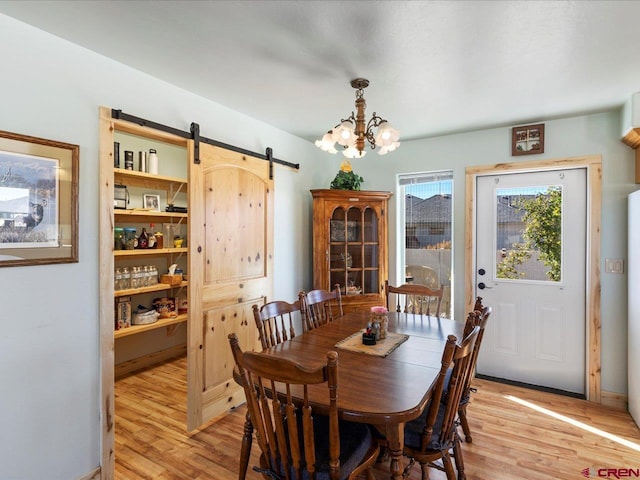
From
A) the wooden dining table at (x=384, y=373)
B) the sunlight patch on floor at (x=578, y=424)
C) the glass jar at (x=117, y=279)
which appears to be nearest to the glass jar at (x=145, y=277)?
the glass jar at (x=117, y=279)

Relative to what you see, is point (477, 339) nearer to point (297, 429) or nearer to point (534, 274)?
point (297, 429)

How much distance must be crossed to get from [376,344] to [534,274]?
6.81 ft

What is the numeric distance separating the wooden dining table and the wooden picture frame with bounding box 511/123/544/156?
1.82m

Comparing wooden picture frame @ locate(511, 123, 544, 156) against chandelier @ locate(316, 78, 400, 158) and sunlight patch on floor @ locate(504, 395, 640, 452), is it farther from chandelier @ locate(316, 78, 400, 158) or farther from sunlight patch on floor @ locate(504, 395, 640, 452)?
sunlight patch on floor @ locate(504, 395, 640, 452)

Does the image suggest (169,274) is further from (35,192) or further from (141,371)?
(35,192)

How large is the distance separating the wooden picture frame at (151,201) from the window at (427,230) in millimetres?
2688

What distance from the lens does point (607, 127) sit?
2.84m

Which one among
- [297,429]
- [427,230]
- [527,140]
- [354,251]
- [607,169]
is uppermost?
[527,140]

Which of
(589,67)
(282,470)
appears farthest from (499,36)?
(282,470)

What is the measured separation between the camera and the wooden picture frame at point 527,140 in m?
3.06

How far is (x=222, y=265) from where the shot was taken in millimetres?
2678

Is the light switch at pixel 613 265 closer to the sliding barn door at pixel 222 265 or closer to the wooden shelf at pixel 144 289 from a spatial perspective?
the sliding barn door at pixel 222 265

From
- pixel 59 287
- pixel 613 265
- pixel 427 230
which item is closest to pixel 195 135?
pixel 59 287

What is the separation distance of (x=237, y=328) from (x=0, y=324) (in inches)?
59.9
